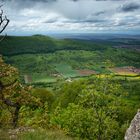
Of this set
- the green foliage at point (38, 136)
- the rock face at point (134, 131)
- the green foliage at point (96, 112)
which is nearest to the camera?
the green foliage at point (38, 136)

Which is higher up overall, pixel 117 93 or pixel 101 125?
pixel 117 93

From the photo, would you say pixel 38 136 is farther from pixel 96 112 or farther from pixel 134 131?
pixel 96 112

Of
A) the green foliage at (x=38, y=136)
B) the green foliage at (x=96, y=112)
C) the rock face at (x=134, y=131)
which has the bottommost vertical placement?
the green foliage at (x=96, y=112)

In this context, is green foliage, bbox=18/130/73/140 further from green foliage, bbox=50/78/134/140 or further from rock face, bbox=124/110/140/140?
green foliage, bbox=50/78/134/140

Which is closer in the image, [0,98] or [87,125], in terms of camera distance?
[0,98]

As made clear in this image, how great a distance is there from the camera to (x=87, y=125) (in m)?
43.5

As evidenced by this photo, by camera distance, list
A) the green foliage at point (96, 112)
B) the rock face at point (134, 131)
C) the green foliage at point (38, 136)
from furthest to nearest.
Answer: the green foliage at point (96, 112) < the rock face at point (134, 131) < the green foliage at point (38, 136)

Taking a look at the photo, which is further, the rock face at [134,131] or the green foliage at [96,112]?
the green foliage at [96,112]

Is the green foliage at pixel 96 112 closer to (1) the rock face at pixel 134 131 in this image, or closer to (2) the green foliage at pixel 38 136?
(1) the rock face at pixel 134 131

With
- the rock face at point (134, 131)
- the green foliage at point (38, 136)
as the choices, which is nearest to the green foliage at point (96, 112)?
the rock face at point (134, 131)

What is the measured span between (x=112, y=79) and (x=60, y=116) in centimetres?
1859

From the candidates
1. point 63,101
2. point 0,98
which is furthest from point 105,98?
point 63,101

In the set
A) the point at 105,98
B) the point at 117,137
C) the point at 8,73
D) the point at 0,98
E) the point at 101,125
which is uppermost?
the point at 8,73

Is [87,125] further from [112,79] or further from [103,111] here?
[112,79]
